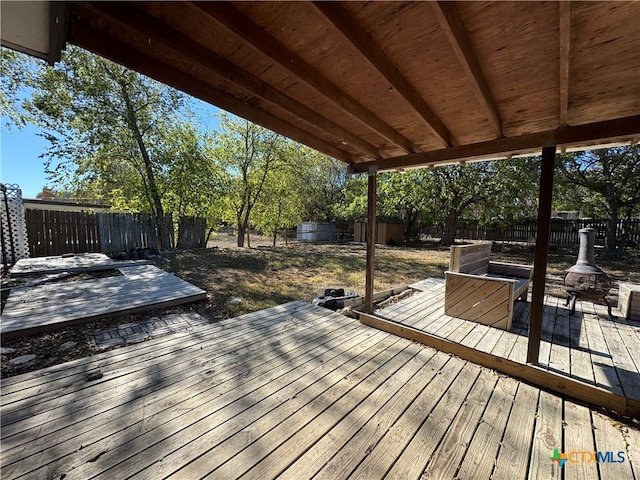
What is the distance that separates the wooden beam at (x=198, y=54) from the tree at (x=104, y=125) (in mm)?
8486

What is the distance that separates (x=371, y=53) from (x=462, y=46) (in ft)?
1.47

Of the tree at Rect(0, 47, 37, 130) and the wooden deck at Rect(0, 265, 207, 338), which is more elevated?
the tree at Rect(0, 47, 37, 130)

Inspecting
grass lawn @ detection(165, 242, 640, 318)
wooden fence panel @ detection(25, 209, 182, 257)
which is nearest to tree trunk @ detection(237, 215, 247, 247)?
grass lawn @ detection(165, 242, 640, 318)

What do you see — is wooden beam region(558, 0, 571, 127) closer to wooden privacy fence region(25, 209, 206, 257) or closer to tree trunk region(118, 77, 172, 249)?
tree trunk region(118, 77, 172, 249)

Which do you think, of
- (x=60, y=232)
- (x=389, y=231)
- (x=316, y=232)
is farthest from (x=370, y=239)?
(x=316, y=232)

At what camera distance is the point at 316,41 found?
1.44 m

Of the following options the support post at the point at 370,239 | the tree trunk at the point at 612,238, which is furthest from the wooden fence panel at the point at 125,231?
the tree trunk at the point at 612,238

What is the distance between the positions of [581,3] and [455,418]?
2.26 meters

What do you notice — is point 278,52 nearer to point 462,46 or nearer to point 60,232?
point 462,46

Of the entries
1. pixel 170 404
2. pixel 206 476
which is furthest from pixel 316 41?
pixel 170 404

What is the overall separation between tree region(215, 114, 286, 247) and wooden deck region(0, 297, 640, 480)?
33.7 feet

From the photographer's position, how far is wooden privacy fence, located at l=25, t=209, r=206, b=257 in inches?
293

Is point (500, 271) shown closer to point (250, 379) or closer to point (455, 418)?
point (455, 418)

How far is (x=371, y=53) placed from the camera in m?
1.41
